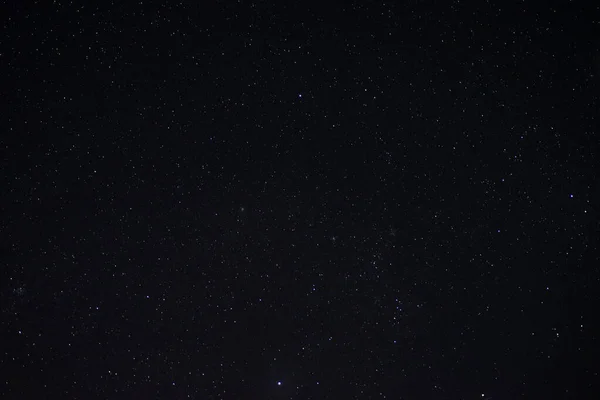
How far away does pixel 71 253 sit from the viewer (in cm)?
81

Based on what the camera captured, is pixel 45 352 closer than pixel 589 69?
No

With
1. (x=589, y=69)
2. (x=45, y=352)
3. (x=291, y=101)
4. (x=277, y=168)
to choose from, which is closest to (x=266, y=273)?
(x=277, y=168)

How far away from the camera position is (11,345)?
0.83 metres

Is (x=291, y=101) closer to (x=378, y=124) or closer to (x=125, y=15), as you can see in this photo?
(x=378, y=124)

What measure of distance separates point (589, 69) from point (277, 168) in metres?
A: 0.55

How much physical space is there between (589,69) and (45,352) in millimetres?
1098

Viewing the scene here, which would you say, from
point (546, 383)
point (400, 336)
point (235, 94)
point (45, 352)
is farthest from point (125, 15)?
point (546, 383)

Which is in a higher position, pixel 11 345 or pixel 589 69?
pixel 589 69

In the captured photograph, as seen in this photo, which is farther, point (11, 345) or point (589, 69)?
point (11, 345)

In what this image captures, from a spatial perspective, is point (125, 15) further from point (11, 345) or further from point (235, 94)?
point (11, 345)

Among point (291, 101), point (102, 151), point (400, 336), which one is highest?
point (291, 101)

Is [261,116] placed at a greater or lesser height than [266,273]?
greater

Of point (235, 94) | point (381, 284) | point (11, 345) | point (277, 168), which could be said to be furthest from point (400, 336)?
point (11, 345)

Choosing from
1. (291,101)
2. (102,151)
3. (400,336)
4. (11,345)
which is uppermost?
(291,101)
